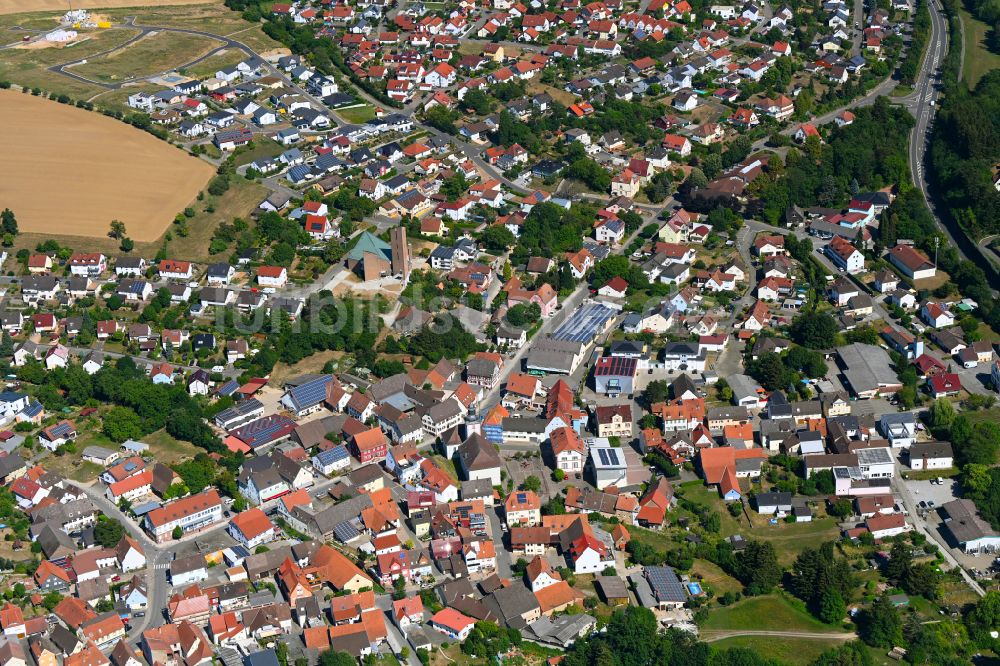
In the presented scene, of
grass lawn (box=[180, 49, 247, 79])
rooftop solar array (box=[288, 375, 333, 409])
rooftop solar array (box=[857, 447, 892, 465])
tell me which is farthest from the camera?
grass lawn (box=[180, 49, 247, 79])

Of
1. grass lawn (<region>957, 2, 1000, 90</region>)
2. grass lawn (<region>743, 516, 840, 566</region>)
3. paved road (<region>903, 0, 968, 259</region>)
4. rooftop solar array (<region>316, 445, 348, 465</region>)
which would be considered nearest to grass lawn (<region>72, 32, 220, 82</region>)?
rooftop solar array (<region>316, 445, 348, 465</region>)

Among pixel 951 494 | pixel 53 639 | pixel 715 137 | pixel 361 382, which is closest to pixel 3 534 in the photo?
pixel 53 639

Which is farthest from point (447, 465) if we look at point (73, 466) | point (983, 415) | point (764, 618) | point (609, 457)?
point (983, 415)

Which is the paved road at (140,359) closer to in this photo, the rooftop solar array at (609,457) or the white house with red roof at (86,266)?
the white house with red roof at (86,266)

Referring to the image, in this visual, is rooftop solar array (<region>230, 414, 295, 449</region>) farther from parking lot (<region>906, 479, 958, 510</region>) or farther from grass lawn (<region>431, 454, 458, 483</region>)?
parking lot (<region>906, 479, 958, 510</region>)

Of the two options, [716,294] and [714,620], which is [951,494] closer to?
[714,620]

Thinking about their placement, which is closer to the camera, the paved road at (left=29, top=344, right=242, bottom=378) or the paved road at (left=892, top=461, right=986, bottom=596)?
the paved road at (left=892, top=461, right=986, bottom=596)

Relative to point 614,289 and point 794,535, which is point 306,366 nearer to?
point 614,289
